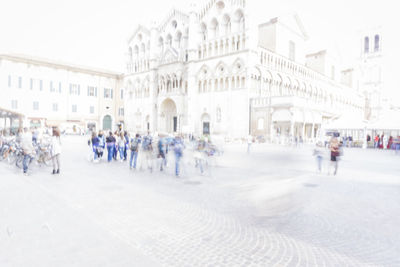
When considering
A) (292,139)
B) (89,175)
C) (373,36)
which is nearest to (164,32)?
(292,139)

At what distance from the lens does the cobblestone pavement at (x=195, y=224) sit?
12.5 ft

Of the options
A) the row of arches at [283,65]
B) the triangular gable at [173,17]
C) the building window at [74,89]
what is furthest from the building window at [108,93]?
the row of arches at [283,65]

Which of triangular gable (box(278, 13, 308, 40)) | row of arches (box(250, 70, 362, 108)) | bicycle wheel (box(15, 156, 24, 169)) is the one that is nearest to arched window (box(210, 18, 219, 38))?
row of arches (box(250, 70, 362, 108))

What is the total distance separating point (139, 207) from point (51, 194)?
2709 mm

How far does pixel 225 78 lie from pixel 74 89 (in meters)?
31.0

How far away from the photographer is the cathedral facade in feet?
114

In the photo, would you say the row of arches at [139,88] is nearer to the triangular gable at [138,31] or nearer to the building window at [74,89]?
the triangular gable at [138,31]

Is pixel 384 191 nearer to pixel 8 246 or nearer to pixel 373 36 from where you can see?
pixel 8 246

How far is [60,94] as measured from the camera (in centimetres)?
4781

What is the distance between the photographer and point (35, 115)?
45031mm

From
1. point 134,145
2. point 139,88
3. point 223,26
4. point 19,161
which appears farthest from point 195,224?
point 139,88

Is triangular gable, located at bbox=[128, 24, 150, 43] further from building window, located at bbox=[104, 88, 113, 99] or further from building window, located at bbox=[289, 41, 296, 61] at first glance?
building window, located at bbox=[289, 41, 296, 61]

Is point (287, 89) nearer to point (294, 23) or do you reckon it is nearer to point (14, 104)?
point (294, 23)

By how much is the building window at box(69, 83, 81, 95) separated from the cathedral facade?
360 inches
